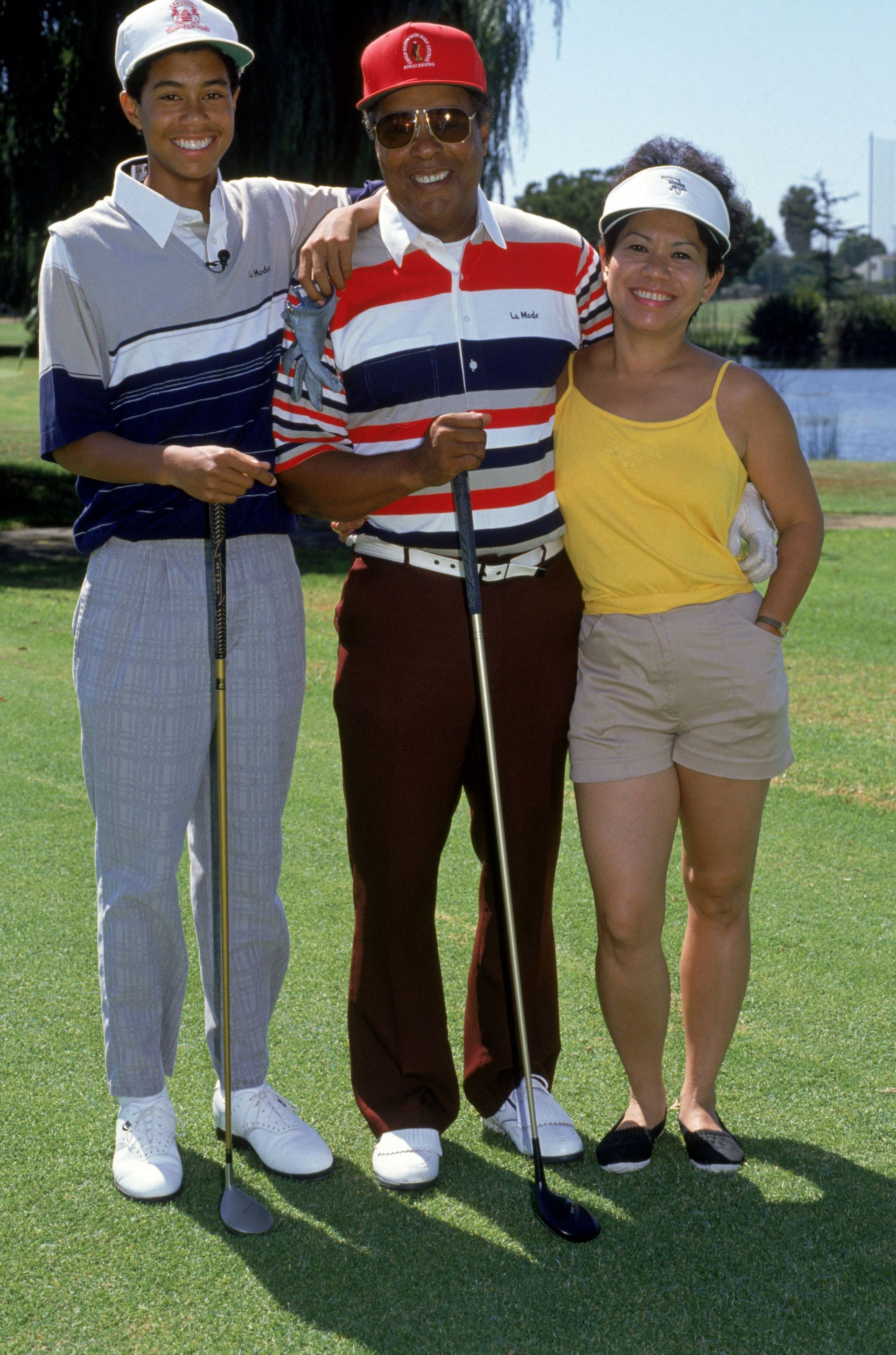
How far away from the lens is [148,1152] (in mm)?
2879

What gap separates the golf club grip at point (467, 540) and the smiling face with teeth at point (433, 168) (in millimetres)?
525

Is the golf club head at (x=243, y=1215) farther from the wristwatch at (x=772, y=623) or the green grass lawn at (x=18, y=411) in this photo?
the green grass lawn at (x=18, y=411)

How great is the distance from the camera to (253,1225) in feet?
8.80

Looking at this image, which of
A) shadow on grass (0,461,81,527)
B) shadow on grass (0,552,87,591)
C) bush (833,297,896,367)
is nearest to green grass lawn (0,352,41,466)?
shadow on grass (0,461,81,527)

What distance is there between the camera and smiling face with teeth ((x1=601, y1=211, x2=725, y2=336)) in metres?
2.83

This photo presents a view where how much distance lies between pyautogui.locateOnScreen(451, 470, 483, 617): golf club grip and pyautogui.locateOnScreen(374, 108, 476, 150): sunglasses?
661 mm

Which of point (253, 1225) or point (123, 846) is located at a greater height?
point (123, 846)

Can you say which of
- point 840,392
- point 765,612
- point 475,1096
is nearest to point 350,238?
point 765,612

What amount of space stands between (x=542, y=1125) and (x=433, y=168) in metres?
1.99

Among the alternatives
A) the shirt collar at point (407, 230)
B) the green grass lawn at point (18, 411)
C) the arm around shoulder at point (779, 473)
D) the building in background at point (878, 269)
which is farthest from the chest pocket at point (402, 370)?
the building in background at point (878, 269)

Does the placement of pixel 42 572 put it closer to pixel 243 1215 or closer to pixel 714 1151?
pixel 243 1215

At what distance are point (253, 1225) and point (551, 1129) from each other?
69cm

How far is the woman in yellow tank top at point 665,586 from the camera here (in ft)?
9.24

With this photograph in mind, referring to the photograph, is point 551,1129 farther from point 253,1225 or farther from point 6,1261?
point 6,1261
